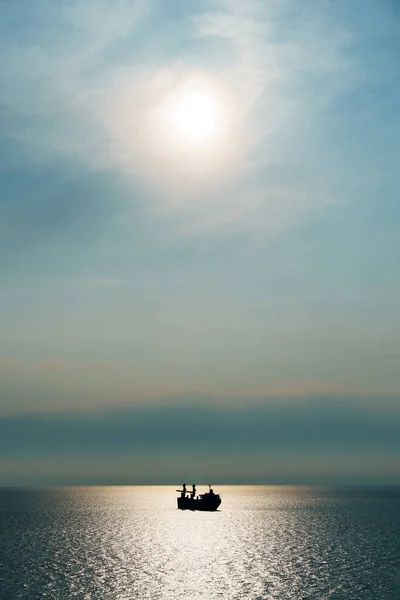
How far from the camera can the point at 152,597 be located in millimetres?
63844

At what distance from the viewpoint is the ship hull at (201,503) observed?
606 ft

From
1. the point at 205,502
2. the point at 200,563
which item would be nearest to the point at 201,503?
the point at 205,502

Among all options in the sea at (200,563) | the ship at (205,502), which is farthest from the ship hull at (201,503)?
the sea at (200,563)

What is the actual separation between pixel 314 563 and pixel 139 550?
3063 cm

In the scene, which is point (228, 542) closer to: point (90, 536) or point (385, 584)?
point (90, 536)

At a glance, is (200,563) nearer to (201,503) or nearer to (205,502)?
(205,502)

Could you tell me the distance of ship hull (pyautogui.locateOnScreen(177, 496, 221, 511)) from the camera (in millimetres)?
184812

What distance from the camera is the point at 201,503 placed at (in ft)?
623

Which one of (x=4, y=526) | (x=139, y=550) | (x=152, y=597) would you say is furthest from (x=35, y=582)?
(x=4, y=526)

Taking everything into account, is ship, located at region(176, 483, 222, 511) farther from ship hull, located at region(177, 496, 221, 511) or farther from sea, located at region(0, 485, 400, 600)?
sea, located at region(0, 485, 400, 600)

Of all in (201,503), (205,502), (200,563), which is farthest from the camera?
(201,503)

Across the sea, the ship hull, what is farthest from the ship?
the sea

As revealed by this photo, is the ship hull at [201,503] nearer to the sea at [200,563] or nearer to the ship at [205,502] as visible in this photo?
the ship at [205,502]

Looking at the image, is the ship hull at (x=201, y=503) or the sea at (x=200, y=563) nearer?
the sea at (x=200, y=563)
